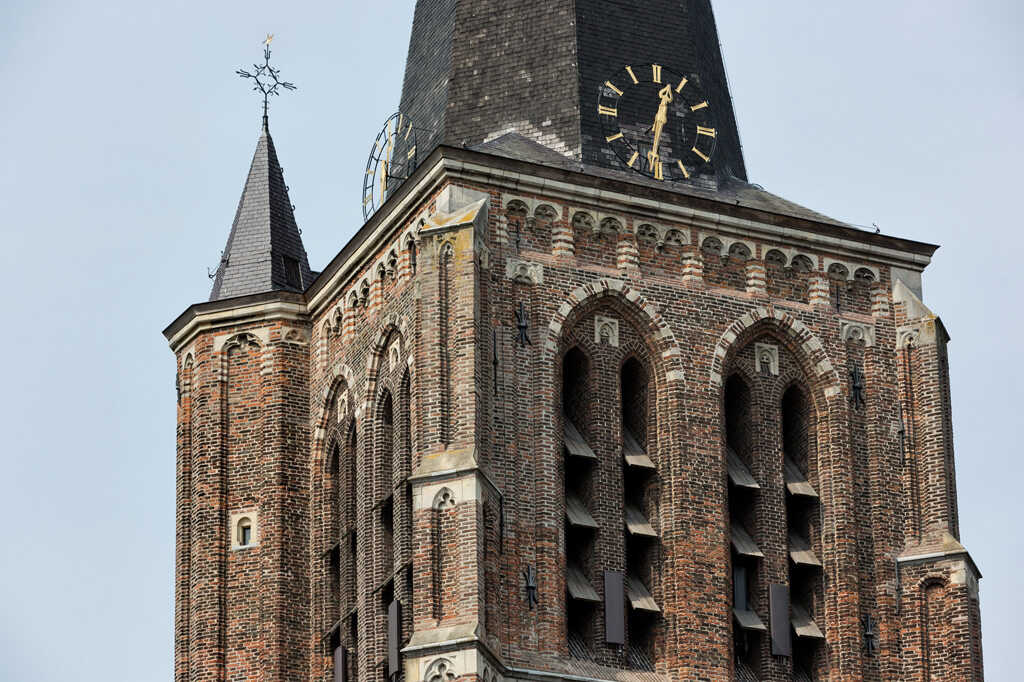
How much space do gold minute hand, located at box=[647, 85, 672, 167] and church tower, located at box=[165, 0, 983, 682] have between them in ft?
0.20

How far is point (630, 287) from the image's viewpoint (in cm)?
5416

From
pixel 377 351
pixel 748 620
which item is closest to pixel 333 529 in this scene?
pixel 377 351

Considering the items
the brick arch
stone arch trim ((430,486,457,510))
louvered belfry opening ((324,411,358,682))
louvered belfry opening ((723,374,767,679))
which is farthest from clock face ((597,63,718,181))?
stone arch trim ((430,486,457,510))

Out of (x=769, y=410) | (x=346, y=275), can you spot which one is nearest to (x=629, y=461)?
(x=769, y=410)

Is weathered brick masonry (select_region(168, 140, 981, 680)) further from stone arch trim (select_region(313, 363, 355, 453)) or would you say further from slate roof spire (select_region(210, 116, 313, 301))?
slate roof spire (select_region(210, 116, 313, 301))

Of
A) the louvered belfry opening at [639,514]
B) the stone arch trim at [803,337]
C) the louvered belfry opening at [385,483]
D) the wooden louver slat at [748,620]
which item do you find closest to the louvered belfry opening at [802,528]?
the stone arch trim at [803,337]

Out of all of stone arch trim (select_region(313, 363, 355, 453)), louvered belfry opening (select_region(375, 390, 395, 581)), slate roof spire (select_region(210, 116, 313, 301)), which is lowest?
louvered belfry opening (select_region(375, 390, 395, 581))

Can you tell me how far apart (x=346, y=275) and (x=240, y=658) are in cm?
649

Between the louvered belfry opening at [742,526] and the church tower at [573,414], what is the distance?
59 mm

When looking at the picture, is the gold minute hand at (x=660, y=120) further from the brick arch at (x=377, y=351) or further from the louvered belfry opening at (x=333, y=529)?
the louvered belfry opening at (x=333, y=529)

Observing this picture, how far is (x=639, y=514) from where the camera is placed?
53156mm

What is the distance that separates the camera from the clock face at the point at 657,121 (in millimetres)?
56125

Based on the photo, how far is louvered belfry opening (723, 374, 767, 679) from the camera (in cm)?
5288

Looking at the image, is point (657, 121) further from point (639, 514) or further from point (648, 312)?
point (639, 514)
